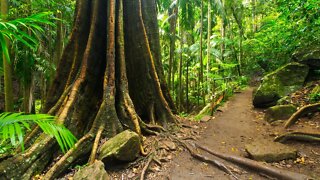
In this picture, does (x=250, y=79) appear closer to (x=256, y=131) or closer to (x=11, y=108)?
(x=256, y=131)

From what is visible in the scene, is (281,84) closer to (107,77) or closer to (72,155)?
(107,77)

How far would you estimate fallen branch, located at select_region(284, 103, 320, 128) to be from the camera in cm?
630

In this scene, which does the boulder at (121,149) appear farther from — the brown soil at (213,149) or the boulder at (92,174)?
the boulder at (92,174)

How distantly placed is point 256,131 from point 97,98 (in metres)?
4.28

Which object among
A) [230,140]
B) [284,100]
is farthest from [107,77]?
[284,100]

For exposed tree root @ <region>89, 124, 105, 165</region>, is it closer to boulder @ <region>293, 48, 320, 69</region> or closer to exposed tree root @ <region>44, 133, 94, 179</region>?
exposed tree root @ <region>44, 133, 94, 179</region>

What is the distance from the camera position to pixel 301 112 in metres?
6.39

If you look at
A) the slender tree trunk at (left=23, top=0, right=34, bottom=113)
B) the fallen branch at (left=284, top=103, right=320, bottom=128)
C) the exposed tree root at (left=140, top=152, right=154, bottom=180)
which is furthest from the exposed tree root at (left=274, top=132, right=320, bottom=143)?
the slender tree trunk at (left=23, top=0, right=34, bottom=113)

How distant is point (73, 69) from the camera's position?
6227 millimetres

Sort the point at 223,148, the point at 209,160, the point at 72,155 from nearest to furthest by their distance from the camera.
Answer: the point at 72,155
the point at 209,160
the point at 223,148

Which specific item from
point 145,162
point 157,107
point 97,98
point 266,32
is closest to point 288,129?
point 157,107

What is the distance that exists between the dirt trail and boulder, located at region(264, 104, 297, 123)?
26 centimetres

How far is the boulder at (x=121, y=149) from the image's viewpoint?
179 inches

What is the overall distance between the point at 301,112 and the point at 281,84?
7.45 ft
